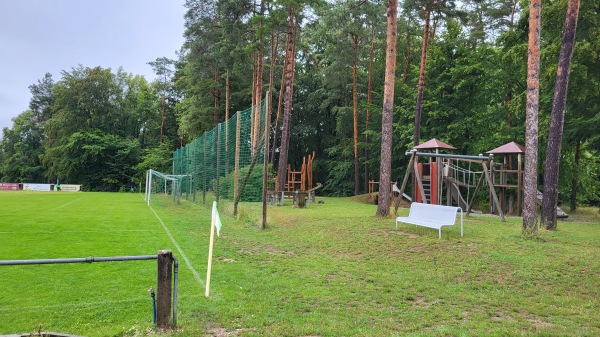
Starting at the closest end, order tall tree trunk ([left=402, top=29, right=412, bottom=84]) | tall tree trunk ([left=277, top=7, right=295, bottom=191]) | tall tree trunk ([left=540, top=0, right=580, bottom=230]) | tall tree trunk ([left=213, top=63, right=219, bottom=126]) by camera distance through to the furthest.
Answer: tall tree trunk ([left=540, top=0, right=580, bottom=230]) → tall tree trunk ([left=277, top=7, right=295, bottom=191]) → tall tree trunk ([left=402, top=29, right=412, bottom=84]) → tall tree trunk ([left=213, top=63, right=219, bottom=126])

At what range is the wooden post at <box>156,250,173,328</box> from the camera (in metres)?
3.70

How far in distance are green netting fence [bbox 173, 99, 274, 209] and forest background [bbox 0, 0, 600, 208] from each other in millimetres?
4501

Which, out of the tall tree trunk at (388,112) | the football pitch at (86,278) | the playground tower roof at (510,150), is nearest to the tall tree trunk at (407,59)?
the playground tower roof at (510,150)

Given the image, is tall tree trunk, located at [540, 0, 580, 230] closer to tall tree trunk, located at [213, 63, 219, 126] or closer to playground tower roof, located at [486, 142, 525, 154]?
playground tower roof, located at [486, 142, 525, 154]

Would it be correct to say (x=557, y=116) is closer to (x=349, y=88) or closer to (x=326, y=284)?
(x=326, y=284)

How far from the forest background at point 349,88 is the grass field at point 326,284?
8.73 meters

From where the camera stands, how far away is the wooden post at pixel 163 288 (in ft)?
12.1

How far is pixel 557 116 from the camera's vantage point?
10.4 metres

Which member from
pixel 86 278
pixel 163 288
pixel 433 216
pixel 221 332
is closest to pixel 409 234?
pixel 433 216

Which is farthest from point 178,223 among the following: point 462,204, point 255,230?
point 462,204

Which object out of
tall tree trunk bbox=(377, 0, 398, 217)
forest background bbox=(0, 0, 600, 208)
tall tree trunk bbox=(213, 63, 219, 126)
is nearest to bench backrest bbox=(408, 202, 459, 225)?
tall tree trunk bbox=(377, 0, 398, 217)

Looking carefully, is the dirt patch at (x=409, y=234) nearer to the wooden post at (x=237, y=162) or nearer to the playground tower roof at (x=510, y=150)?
the wooden post at (x=237, y=162)

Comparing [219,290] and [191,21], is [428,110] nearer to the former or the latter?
[191,21]

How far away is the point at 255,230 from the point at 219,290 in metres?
5.71
